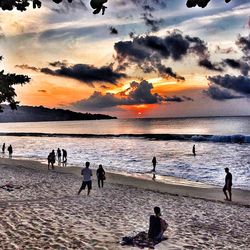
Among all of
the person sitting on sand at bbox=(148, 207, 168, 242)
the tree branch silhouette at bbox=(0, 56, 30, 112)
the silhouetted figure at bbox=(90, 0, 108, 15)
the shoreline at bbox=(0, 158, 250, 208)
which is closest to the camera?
the silhouetted figure at bbox=(90, 0, 108, 15)

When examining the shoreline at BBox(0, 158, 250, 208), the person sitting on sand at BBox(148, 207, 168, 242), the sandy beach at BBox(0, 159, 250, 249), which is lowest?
the shoreline at BBox(0, 158, 250, 208)

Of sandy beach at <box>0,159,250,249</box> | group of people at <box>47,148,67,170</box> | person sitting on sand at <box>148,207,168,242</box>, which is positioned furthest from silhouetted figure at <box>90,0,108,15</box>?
group of people at <box>47,148,67,170</box>

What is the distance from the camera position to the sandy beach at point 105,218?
36.4 ft

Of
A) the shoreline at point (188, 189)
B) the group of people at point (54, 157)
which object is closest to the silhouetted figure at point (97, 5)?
the shoreline at point (188, 189)

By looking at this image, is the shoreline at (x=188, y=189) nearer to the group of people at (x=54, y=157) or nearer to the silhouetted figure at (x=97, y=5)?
the group of people at (x=54, y=157)

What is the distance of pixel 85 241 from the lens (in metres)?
10.9

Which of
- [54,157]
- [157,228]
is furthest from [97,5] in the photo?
[54,157]

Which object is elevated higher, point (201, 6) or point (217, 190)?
point (201, 6)

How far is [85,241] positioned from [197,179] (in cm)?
2261

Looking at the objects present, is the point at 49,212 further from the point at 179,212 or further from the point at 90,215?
the point at 179,212

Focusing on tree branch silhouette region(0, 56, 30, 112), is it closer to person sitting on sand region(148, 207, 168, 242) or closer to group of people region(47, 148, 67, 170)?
person sitting on sand region(148, 207, 168, 242)

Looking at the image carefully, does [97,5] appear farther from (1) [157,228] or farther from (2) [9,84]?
(2) [9,84]

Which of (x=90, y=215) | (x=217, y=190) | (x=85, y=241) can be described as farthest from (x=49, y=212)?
(x=217, y=190)

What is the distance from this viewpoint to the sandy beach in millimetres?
11109
